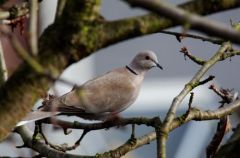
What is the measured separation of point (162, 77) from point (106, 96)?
4.78 m

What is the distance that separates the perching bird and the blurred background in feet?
7.16

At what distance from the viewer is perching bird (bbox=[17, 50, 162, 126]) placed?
3.17 meters

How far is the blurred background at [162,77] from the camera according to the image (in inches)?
238

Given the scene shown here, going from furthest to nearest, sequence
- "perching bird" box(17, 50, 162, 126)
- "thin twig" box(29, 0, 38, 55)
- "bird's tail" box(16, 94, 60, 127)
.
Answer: "perching bird" box(17, 50, 162, 126), "bird's tail" box(16, 94, 60, 127), "thin twig" box(29, 0, 38, 55)

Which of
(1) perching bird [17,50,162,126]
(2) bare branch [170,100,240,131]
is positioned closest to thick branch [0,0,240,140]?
(2) bare branch [170,100,240,131]

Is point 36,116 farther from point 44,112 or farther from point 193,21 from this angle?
point 193,21

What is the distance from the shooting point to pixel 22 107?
5.07 ft

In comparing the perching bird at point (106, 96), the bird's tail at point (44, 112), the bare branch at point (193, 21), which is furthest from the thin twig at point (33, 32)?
the perching bird at point (106, 96)

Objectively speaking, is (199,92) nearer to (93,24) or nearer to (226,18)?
(226,18)

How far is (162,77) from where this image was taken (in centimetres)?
812

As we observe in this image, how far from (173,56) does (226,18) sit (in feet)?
2.53

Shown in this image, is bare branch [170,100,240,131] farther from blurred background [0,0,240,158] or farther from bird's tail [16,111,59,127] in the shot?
blurred background [0,0,240,158]

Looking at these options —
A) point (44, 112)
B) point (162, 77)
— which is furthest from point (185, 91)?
point (162, 77)

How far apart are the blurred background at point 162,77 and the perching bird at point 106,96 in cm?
218
